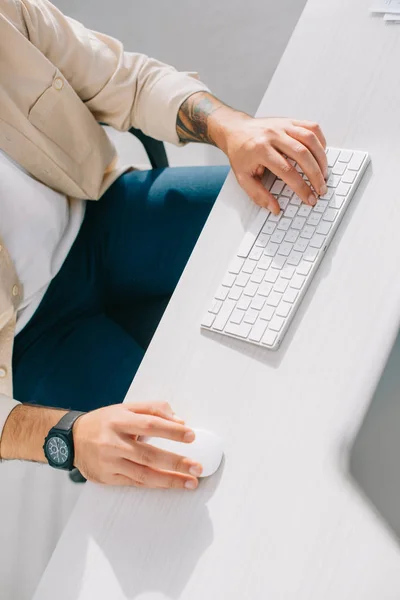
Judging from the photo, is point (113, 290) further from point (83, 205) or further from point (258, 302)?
point (258, 302)

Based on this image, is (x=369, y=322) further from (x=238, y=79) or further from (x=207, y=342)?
(x=238, y=79)

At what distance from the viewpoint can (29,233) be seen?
1029 mm

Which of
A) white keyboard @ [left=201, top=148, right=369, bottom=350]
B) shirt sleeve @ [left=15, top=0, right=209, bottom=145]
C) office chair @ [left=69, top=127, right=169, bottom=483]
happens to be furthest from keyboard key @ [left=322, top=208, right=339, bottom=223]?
office chair @ [left=69, top=127, right=169, bottom=483]

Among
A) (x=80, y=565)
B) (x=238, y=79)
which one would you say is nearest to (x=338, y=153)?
(x=80, y=565)

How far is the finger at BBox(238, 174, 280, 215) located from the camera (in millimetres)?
833

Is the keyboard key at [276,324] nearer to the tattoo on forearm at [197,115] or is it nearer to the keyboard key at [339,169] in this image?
the keyboard key at [339,169]

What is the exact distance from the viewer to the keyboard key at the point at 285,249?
79 cm

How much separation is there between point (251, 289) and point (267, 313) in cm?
4

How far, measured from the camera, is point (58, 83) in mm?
1049

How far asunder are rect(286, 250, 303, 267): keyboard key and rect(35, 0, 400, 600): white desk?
0.11ft

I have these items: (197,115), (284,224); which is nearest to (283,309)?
(284,224)

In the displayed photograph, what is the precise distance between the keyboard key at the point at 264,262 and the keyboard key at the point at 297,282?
4 centimetres

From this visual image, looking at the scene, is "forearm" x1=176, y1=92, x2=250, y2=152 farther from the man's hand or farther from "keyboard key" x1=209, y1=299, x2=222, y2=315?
"keyboard key" x1=209, y1=299, x2=222, y2=315

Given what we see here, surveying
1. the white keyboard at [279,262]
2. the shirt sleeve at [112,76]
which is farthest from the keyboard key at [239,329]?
the shirt sleeve at [112,76]
